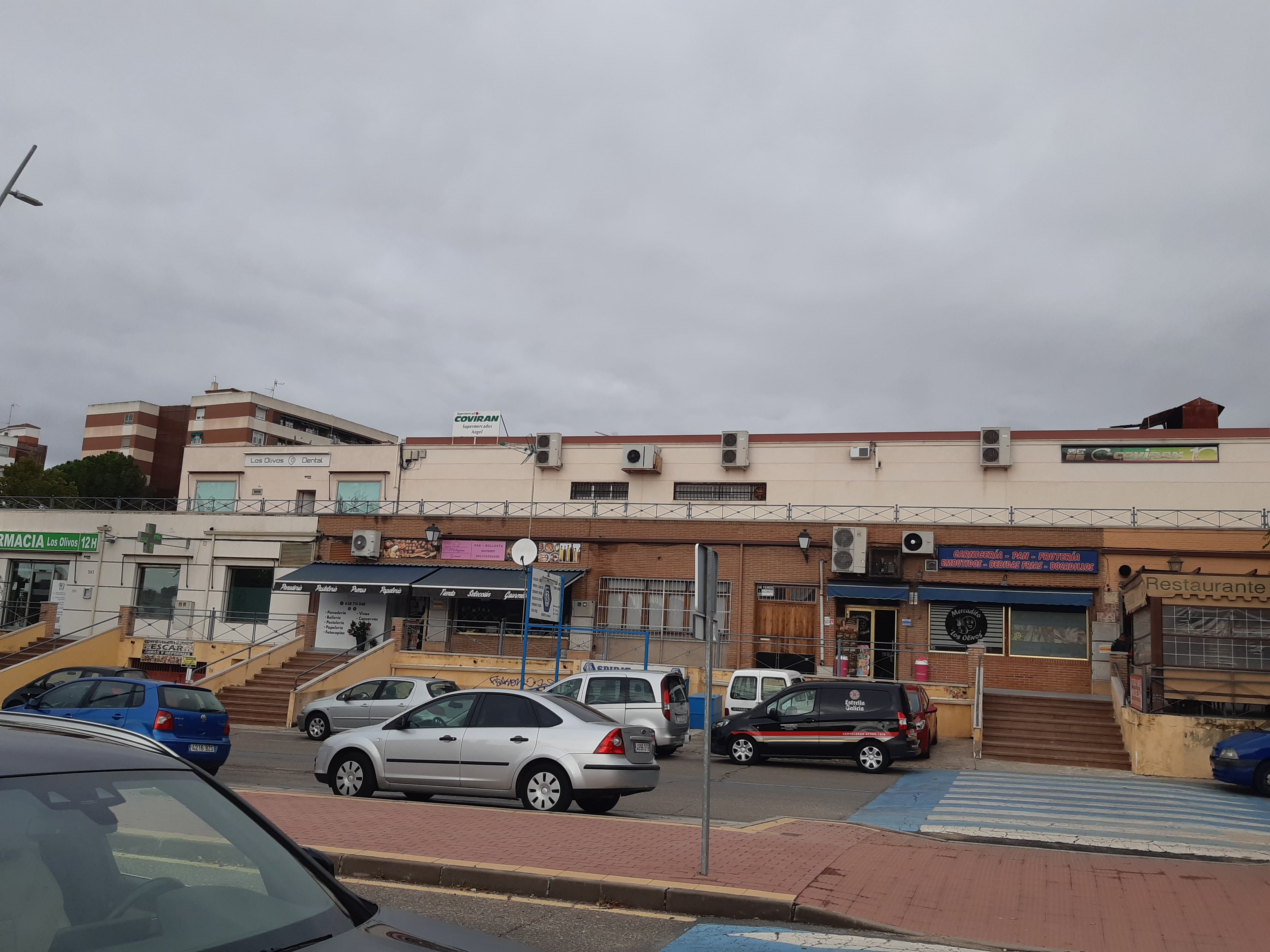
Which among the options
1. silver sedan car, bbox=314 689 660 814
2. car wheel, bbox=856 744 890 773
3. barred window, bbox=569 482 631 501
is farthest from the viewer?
barred window, bbox=569 482 631 501

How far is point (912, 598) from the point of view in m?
31.4

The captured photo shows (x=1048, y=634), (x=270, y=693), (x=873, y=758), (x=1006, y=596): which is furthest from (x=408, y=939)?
(x=1048, y=634)

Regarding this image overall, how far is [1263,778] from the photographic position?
17234 millimetres

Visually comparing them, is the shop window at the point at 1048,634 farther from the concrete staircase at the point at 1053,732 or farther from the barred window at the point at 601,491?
the barred window at the point at 601,491

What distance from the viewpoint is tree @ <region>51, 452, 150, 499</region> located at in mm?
66250

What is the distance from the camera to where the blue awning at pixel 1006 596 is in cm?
3020

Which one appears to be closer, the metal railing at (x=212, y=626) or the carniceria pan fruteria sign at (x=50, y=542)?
the metal railing at (x=212, y=626)

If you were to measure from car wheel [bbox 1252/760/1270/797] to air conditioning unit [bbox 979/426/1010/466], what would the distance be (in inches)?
642

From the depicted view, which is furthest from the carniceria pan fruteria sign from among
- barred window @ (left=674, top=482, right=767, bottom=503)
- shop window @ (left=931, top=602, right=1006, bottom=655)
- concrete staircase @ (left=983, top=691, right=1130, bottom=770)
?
concrete staircase @ (left=983, top=691, right=1130, bottom=770)

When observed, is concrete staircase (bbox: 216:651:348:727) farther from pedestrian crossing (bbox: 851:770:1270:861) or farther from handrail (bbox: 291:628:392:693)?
pedestrian crossing (bbox: 851:770:1270:861)

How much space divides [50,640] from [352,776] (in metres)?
27.9

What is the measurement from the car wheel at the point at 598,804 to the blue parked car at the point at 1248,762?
11.2m

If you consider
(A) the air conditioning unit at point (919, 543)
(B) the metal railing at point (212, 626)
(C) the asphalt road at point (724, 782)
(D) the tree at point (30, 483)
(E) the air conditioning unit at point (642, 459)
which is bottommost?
(C) the asphalt road at point (724, 782)

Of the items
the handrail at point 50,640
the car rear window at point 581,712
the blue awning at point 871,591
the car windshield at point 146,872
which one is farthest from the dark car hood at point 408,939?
the handrail at point 50,640
